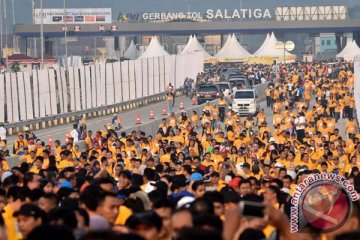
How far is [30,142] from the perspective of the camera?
3462cm

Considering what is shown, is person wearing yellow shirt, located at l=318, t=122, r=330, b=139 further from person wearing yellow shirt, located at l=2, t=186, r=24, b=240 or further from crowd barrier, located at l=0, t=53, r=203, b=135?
person wearing yellow shirt, located at l=2, t=186, r=24, b=240

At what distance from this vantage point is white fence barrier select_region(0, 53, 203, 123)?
52.4 m

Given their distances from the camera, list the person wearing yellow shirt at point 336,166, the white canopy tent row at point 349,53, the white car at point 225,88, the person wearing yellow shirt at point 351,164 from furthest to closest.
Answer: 1. the white canopy tent row at point 349,53
2. the white car at point 225,88
3. the person wearing yellow shirt at point 351,164
4. the person wearing yellow shirt at point 336,166

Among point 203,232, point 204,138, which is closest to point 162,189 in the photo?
point 203,232

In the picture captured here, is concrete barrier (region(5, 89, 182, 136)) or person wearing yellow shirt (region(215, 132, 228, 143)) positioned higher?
person wearing yellow shirt (region(215, 132, 228, 143))

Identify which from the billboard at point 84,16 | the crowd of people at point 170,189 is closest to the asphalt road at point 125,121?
the crowd of people at point 170,189

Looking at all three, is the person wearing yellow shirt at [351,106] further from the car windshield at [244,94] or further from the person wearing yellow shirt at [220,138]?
the person wearing yellow shirt at [220,138]

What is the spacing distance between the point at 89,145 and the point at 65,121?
19.6 m

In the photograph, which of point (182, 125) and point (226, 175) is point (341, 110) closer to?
point (182, 125)

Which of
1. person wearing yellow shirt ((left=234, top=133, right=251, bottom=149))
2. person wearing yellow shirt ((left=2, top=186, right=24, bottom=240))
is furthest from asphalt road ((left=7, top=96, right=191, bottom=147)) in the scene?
person wearing yellow shirt ((left=2, top=186, right=24, bottom=240))

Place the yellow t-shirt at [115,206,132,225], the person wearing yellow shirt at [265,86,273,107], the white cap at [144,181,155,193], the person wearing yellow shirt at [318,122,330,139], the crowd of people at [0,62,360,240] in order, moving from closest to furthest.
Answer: the crowd of people at [0,62,360,240], the yellow t-shirt at [115,206,132,225], the white cap at [144,181,155,193], the person wearing yellow shirt at [318,122,330,139], the person wearing yellow shirt at [265,86,273,107]

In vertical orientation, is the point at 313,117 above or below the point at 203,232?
below

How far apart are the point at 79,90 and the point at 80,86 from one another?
679 mm

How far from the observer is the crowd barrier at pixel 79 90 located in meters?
52.2
